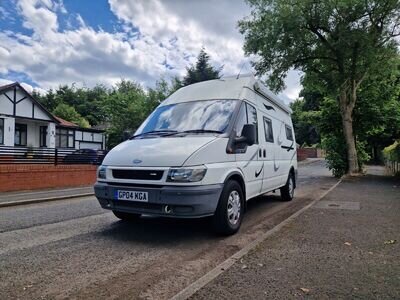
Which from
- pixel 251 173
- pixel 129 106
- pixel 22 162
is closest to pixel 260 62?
pixel 22 162

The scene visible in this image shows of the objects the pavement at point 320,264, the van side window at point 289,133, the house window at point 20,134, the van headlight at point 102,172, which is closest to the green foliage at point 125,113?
the house window at point 20,134

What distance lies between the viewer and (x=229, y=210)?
5535 mm

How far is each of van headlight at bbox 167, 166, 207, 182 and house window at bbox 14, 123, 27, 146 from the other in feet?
82.9

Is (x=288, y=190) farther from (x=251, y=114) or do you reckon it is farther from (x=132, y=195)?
(x=132, y=195)

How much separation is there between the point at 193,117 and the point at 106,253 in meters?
2.67

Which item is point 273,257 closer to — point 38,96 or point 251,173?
point 251,173

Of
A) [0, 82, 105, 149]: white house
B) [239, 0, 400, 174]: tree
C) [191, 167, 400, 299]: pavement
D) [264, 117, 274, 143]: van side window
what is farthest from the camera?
[0, 82, 105, 149]: white house

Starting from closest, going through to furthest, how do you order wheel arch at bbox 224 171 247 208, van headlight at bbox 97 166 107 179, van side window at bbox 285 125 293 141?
wheel arch at bbox 224 171 247 208 < van headlight at bbox 97 166 107 179 < van side window at bbox 285 125 293 141

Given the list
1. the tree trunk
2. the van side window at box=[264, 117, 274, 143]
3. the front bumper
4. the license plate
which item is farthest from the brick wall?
the tree trunk

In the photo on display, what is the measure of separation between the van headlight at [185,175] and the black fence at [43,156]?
10.4 m

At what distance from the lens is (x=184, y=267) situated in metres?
4.17

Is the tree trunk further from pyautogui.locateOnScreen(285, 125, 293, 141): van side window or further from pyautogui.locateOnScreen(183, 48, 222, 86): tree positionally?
pyautogui.locateOnScreen(183, 48, 222, 86): tree

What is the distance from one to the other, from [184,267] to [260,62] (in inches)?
723

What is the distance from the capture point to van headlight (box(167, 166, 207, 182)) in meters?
4.90
